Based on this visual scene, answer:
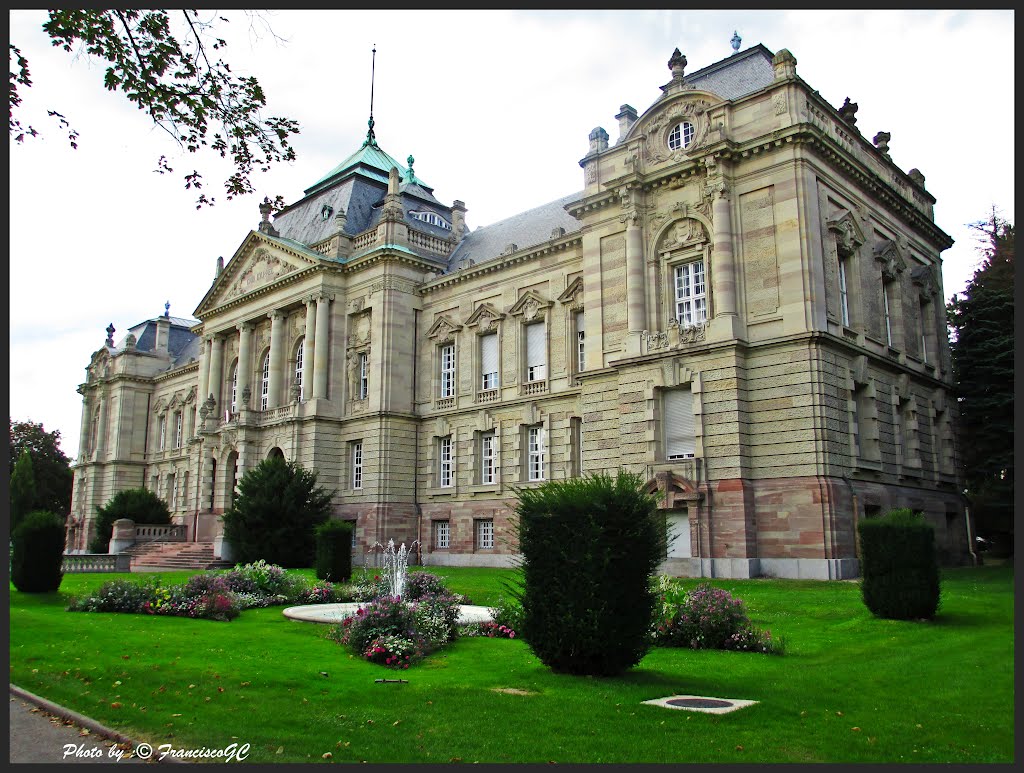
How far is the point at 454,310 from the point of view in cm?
4416

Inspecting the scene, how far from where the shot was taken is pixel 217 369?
175 feet

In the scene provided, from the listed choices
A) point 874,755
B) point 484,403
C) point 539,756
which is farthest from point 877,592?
point 484,403

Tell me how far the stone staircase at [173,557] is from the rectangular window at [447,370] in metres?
13.6

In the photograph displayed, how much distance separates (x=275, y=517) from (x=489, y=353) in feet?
43.1

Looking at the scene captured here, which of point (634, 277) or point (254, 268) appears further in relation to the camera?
point (254, 268)

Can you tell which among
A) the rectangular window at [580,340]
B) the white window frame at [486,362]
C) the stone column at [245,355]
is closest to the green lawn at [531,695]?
the rectangular window at [580,340]

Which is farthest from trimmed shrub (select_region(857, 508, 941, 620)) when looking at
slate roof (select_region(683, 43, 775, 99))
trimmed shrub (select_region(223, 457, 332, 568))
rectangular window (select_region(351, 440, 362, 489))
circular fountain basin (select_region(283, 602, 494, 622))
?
rectangular window (select_region(351, 440, 362, 489))

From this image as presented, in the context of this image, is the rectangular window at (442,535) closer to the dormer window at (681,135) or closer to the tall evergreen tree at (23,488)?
the dormer window at (681,135)

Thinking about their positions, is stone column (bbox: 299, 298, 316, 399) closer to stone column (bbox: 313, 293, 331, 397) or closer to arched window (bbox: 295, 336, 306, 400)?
stone column (bbox: 313, 293, 331, 397)

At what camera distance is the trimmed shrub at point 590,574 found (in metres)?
11.8

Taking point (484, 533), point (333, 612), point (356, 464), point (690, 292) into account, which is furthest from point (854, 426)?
point (356, 464)

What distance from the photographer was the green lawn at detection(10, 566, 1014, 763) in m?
8.62

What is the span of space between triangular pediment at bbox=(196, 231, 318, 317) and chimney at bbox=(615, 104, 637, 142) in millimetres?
18661

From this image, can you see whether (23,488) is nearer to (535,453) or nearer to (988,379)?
(535,453)
